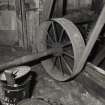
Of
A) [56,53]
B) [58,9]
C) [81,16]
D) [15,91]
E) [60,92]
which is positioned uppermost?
[58,9]

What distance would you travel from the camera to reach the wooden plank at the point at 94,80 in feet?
9.27

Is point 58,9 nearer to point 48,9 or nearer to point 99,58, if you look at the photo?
point 48,9

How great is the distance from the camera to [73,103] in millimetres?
2975

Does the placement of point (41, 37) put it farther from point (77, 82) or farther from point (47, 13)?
point (77, 82)

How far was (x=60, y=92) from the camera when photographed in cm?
322

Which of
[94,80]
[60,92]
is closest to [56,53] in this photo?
[60,92]

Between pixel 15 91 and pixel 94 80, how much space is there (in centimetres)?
115

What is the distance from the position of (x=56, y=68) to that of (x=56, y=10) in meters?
1.15

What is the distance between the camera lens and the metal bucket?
2607 millimetres

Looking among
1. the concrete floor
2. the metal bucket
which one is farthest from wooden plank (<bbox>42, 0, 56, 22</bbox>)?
the metal bucket

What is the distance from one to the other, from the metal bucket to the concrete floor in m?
0.43

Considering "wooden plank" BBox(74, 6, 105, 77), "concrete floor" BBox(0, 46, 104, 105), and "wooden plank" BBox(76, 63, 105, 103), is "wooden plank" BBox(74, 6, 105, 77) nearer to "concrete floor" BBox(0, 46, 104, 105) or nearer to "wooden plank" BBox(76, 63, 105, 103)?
"wooden plank" BBox(76, 63, 105, 103)

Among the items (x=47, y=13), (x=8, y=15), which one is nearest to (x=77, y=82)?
(x=47, y=13)

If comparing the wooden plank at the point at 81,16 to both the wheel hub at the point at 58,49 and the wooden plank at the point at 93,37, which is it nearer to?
the wheel hub at the point at 58,49
